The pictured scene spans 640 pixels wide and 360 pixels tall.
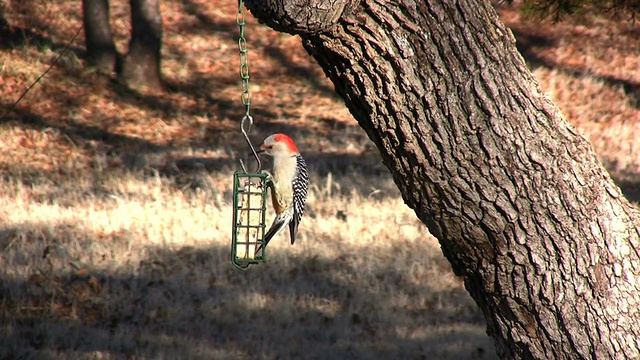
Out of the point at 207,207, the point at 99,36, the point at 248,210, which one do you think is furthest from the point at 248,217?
the point at 99,36

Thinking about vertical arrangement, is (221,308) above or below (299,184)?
below

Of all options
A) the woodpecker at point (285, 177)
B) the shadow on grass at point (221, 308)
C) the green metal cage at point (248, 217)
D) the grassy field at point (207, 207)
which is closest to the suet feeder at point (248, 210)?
the green metal cage at point (248, 217)

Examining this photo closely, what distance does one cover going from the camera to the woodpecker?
4938 mm

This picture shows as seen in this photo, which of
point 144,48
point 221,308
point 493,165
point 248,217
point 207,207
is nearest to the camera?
point 493,165

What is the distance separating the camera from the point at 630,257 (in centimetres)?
360

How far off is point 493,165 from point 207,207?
7.01m

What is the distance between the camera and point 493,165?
3.42 metres

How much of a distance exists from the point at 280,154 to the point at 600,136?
10.2 metres

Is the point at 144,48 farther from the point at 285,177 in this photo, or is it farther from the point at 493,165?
the point at 493,165

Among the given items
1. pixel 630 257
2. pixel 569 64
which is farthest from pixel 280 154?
pixel 569 64

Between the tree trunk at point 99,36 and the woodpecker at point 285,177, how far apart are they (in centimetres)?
1151

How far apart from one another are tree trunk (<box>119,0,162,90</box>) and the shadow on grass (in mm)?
7481

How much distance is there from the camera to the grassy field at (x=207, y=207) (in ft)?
23.6

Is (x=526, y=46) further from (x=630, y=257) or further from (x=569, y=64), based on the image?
(x=630, y=257)
